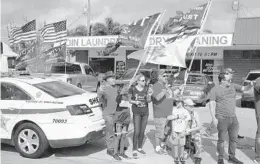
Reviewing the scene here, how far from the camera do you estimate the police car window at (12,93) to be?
629cm

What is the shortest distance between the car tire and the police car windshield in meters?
0.71

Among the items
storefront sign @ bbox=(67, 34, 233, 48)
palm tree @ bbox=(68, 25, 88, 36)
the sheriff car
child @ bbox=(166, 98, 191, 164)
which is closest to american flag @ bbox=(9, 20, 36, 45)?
the sheriff car

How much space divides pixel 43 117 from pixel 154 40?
15.3 meters

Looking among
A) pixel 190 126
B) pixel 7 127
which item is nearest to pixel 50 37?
pixel 7 127

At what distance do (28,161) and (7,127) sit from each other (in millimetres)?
794

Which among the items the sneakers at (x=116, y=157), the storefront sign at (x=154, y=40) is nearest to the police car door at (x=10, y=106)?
the sneakers at (x=116, y=157)

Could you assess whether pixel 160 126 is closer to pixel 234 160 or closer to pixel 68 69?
pixel 234 160

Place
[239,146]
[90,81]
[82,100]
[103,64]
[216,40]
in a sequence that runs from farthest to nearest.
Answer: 1. [103,64]
2. [216,40]
3. [90,81]
4. [239,146]
5. [82,100]

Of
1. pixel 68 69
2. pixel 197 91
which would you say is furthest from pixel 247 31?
pixel 68 69

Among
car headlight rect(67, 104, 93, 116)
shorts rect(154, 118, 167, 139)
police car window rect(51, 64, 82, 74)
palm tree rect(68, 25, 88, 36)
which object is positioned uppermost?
palm tree rect(68, 25, 88, 36)

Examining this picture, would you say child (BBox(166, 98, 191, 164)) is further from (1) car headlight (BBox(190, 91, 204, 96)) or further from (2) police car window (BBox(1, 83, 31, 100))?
(1) car headlight (BBox(190, 91, 204, 96))

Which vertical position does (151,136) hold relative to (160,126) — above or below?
below

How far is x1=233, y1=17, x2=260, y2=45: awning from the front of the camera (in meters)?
19.1

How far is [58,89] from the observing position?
21.9 feet
